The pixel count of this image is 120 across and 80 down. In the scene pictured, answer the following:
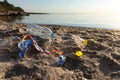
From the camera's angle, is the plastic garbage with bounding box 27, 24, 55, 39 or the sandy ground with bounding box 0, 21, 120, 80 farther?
the plastic garbage with bounding box 27, 24, 55, 39

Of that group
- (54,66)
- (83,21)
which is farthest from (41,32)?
(83,21)

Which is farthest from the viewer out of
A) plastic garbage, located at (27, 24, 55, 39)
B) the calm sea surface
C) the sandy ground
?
the calm sea surface

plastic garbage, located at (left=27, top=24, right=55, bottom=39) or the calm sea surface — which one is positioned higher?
plastic garbage, located at (left=27, top=24, right=55, bottom=39)

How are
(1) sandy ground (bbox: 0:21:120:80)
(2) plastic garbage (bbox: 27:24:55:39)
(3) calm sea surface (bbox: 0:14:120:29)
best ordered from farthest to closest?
(3) calm sea surface (bbox: 0:14:120:29) → (2) plastic garbage (bbox: 27:24:55:39) → (1) sandy ground (bbox: 0:21:120:80)

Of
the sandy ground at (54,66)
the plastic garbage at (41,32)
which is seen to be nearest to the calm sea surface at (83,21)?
the plastic garbage at (41,32)

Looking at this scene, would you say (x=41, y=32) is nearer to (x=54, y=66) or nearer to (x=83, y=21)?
(x=54, y=66)

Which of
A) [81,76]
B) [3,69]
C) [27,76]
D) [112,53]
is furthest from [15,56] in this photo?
[112,53]

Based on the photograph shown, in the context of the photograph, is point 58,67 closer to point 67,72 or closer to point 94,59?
point 67,72

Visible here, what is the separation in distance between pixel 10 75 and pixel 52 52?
1701mm

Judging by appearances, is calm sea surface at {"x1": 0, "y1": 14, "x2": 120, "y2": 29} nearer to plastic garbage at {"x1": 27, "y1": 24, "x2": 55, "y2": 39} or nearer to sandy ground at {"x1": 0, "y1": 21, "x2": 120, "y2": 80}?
plastic garbage at {"x1": 27, "y1": 24, "x2": 55, "y2": 39}

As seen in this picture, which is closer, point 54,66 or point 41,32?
point 54,66

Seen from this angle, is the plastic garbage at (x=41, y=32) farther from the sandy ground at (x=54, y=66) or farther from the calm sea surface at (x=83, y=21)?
the calm sea surface at (x=83, y=21)

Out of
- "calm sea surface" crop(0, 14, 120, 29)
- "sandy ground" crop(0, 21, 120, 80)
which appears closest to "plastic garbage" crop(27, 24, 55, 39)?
"sandy ground" crop(0, 21, 120, 80)

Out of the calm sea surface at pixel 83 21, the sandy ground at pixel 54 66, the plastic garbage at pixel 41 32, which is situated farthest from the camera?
the calm sea surface at pixel 83 21
